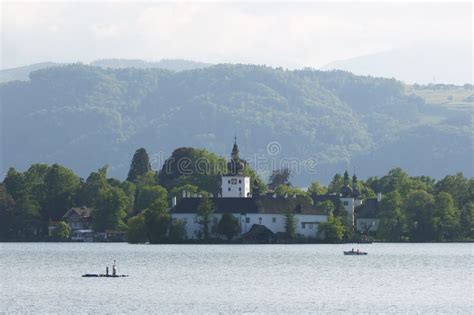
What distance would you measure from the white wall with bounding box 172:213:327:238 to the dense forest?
1.35 metres

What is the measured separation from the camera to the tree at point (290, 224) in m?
129

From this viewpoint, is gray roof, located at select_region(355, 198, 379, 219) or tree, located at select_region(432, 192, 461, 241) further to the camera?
gray roof, located at select_region(355, 198, 379, 219)

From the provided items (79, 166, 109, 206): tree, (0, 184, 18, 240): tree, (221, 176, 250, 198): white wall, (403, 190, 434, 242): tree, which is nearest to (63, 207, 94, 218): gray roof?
(79, 166, 109, 206): tree

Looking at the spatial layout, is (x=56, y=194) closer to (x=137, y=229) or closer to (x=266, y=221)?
(x=137, y=229)

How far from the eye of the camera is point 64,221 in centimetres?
15075

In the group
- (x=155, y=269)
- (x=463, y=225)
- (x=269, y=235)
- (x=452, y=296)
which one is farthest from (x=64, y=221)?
(x=452, y=296)

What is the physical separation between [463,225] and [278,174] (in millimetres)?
66307

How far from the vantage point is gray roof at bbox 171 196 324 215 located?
427 feet

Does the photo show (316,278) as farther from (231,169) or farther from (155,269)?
(231,169)

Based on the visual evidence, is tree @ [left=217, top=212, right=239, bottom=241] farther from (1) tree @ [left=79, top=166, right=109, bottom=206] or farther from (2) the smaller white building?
(1) tree @ [left=79, top=166, right=109, bottom=206]

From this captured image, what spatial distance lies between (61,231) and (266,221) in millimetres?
26484

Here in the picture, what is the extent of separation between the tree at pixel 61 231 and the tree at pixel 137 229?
17.8m

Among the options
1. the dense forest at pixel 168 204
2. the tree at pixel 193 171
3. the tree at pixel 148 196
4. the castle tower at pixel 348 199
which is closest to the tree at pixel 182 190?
the dense forest at pixel 168 204

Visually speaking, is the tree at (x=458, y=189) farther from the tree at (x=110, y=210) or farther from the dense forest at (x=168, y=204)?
the tree at (x=110, y=210)
